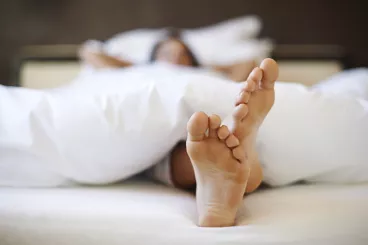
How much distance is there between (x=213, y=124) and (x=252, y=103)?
0.28ft

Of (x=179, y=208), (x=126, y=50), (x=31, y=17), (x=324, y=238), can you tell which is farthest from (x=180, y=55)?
(x=324, y=238)

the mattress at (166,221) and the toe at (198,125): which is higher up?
the toe at (198,125)

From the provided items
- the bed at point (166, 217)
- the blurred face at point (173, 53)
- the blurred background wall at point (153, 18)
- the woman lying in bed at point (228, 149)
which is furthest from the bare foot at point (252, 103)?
the blurred background wall at point (153, 18)

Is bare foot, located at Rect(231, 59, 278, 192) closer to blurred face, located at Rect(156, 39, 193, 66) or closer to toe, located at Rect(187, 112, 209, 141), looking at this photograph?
toe, located at Rect(187, 112, 209, 141)

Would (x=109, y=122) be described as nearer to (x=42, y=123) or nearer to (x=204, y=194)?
(x=42, y=123)

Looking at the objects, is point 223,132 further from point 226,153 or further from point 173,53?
point 173,53

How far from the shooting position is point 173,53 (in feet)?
5.09

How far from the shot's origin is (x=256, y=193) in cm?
71

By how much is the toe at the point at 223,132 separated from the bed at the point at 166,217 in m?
0.13

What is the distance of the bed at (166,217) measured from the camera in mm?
559

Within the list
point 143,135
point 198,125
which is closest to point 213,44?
point 143,135

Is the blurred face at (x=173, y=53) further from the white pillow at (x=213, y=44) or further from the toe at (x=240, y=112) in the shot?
the toe at (x=240, y=112)

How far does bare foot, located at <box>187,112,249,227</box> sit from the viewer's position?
→ 0.57m

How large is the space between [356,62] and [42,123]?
5.67 ft
